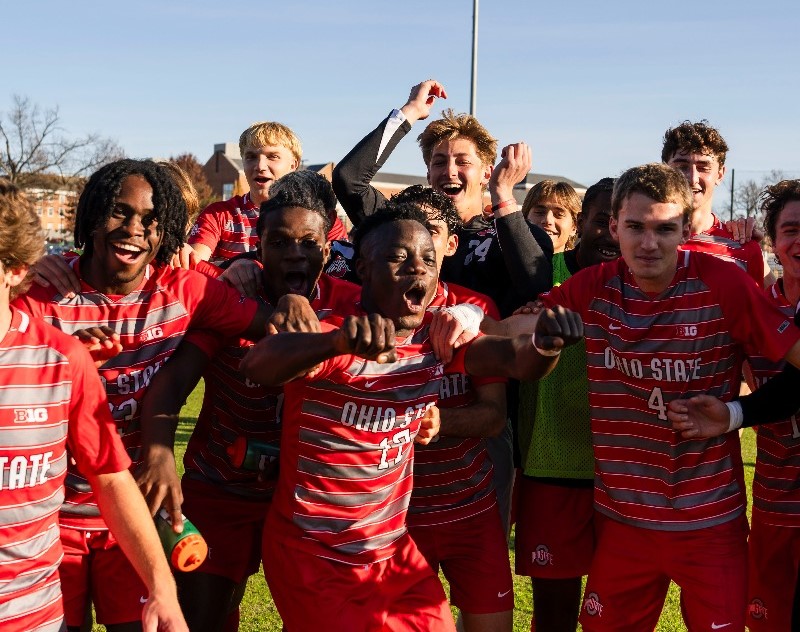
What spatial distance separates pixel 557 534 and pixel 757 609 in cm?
98

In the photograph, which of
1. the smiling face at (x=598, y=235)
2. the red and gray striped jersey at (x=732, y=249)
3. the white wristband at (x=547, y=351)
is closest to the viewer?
the white wristband at (x=547, y=351)

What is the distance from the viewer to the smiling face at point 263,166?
6656mm

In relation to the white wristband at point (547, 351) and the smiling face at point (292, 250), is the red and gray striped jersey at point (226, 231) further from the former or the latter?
the white wristband at point (547, 351)

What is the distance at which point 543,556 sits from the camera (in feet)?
15.6

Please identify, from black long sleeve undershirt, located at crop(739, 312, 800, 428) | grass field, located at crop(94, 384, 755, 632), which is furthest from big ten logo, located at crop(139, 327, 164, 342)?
grass field, located at crop(94, 384, 755, 632)

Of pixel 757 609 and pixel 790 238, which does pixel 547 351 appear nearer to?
pixel 790 238

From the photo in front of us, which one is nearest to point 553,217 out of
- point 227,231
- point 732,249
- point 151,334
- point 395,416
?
point 732,249

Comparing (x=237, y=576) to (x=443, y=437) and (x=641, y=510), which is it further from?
(x=641, y=510)

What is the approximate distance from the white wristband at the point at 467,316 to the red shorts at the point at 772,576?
1734 mm

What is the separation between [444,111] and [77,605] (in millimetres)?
3455

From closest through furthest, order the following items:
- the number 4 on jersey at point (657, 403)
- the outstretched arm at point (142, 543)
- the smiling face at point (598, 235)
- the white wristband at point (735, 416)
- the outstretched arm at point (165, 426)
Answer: the outstretched arm at point (142, 543) → the outstretched arm at point (165, 426) → the white wristband at point (735, 416) → the number 4 on jersey at point (657, 403) → the smiling face at point (598, 235)

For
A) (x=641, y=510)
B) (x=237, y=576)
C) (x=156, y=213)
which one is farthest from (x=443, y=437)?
(x=156, y=213)

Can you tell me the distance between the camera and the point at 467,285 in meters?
5.06

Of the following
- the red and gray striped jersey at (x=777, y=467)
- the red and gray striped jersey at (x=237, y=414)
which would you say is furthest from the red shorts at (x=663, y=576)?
the red and gray striped jersey at (x=237, y=414)
